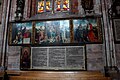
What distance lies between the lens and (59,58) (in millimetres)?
8102

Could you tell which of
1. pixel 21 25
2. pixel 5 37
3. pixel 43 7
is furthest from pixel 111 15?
pixel 5 37

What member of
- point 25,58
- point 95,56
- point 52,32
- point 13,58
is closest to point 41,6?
point 52,32

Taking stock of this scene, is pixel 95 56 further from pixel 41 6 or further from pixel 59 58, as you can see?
pixel 41 6

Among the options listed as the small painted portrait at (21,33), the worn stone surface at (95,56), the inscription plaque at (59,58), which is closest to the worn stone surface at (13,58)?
the small painted portrait at (21,33)

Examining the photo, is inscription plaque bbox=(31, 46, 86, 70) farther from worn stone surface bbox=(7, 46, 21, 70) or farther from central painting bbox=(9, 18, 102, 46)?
worn stone surface bbox=(7, 46, 21, 70)

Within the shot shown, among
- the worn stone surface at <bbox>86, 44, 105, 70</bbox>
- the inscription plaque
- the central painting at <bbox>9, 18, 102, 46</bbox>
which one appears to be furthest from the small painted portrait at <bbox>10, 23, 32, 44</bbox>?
the worn stone surface at <bbox>86, 44, 105, 70</bbox>

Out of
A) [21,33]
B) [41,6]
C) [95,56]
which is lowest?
[95,56]

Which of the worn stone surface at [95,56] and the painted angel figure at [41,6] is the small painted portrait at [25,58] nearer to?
the painted angel figure at [41,6]

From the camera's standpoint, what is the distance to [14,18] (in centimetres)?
925

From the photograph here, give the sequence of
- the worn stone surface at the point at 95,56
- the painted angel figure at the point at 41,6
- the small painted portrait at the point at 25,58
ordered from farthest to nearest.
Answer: the painted angel figure at the point at 41,6, the small painted portrait at the point at 25,58, the worn stone surface at the point at 95,56

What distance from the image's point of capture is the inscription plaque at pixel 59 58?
7.95 meters

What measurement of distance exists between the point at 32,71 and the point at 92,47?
3.19 meters

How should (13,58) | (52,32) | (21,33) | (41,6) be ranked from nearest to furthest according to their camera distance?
(52,32), (13,58), (21,33), (41,6)

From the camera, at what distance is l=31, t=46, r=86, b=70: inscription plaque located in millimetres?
7945
